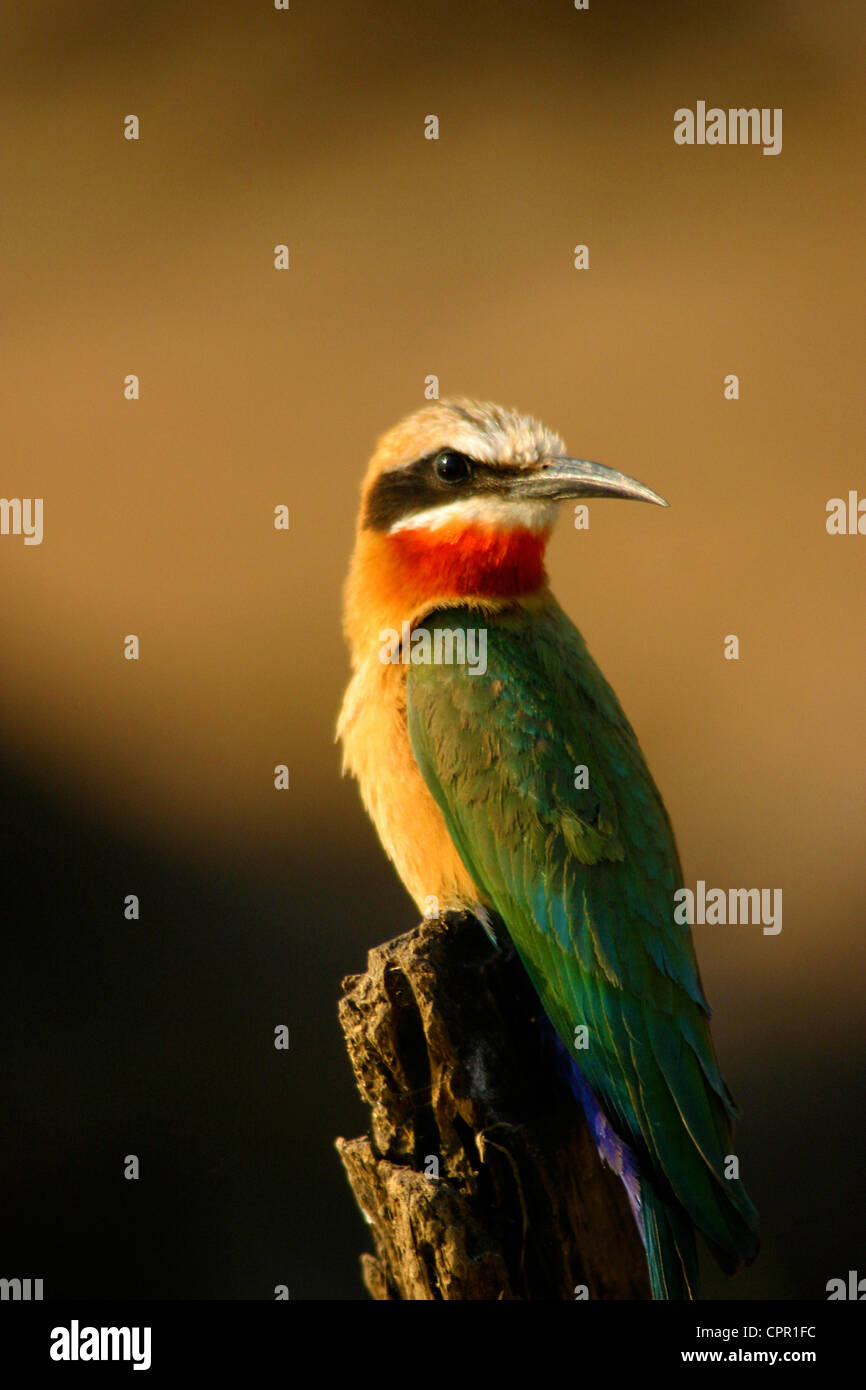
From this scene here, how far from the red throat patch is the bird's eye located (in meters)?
0.09

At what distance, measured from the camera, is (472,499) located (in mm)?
2467

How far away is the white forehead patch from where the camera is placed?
2.46m

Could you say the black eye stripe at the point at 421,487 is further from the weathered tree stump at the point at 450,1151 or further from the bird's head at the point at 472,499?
the weathered tree stump at the point at 450,1151

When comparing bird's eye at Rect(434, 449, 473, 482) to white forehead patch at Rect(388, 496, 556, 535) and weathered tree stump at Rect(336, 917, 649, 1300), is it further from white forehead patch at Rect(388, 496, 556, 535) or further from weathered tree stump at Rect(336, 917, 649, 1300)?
weathered tree stump at Rect(336, 917, 649, 1300)

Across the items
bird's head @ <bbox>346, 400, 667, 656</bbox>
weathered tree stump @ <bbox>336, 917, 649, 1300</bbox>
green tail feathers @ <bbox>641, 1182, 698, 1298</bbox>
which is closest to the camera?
weathered tree stump @ <bbox>336, 917, 649, 1300</bbox>

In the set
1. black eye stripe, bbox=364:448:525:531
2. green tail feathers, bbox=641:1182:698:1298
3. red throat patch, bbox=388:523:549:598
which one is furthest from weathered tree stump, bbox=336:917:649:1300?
black eye stripe, bbox=364:448:525:531

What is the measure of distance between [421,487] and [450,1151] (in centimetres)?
117

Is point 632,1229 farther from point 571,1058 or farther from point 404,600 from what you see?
point 404,600

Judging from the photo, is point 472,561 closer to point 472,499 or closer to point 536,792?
point 472,499

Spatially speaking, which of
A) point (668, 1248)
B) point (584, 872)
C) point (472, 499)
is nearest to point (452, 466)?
point (472, 499)

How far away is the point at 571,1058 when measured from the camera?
2162mm

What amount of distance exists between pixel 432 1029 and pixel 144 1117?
2241mm

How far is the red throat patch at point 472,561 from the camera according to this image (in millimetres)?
2463

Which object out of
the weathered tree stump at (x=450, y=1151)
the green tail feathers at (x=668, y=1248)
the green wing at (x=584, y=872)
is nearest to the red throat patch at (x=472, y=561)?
the green wing at (x=584, y=872)
